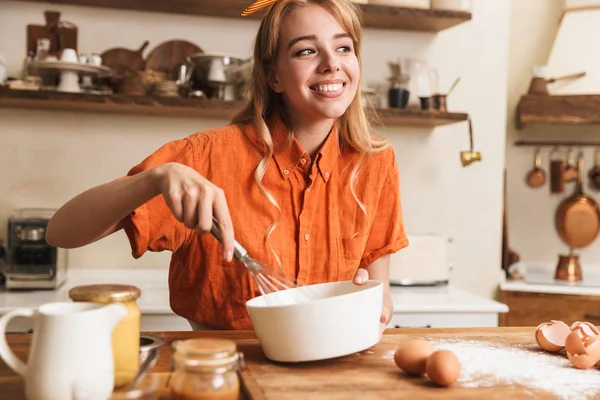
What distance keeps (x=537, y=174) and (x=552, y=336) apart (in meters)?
2.19

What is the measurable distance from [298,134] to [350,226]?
25cm

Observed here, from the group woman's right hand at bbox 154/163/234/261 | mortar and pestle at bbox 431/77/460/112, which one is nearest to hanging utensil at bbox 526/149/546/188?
mortar and pestle at bbox 431/77/460/112

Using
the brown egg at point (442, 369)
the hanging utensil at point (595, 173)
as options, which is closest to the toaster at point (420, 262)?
the hanging utensil at point (595, 173)

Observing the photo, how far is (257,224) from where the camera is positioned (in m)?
1.46

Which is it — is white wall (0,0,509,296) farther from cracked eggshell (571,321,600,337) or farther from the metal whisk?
cracked eggshell (571,321,600,337)

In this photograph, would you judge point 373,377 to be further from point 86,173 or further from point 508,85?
point 508,85

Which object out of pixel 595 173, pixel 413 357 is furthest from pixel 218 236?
pixel 595 173

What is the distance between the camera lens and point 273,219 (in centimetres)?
148

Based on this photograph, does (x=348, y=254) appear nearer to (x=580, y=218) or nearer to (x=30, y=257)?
(x=30, y=257)

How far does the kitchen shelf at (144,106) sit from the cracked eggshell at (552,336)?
140 cm

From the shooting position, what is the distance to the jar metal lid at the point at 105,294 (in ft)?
2.77

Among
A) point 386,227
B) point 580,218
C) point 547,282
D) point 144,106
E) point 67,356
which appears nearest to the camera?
point 67,356

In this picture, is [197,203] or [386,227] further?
[386,227]

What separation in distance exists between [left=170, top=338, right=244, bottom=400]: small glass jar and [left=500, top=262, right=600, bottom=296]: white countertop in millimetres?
2180
